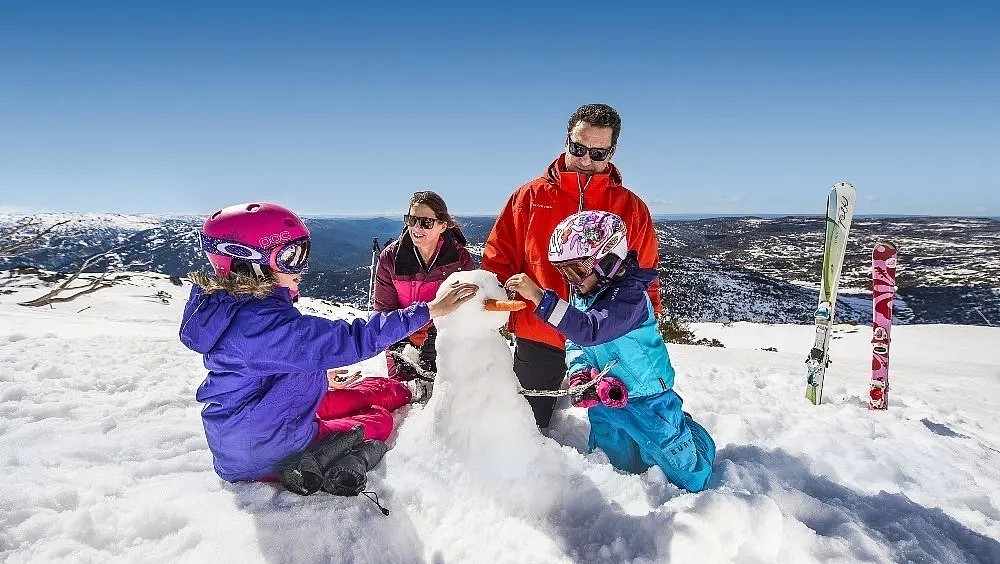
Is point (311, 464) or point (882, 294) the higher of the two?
point (882, 294)

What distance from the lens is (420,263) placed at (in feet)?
14.1

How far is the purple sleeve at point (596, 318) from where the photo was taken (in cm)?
261

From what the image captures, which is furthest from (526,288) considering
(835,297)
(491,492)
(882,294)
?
(882,294)

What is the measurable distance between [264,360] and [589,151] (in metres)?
2.24

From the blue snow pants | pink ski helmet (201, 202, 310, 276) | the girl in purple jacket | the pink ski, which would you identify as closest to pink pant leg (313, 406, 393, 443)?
the girl in purple jacket

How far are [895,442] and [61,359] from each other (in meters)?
6.35

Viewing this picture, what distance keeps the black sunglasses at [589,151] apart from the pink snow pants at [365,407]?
205 centimetres

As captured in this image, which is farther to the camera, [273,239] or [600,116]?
[600,116]

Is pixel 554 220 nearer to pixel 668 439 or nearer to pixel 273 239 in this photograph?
pixel 668 439

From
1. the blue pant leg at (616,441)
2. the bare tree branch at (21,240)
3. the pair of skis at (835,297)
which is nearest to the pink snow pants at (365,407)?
the blue pant leg at (616,441)

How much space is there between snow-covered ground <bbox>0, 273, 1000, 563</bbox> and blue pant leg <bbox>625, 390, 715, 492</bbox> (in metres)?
0.10

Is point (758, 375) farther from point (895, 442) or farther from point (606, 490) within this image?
point (606, 490)

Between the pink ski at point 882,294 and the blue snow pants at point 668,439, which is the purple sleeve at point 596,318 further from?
the pink ski at point 882,294

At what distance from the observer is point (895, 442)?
3.56 m
